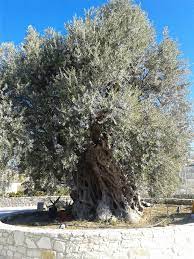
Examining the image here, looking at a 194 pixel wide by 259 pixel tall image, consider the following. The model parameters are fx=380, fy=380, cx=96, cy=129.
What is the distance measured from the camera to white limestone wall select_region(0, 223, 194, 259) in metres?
8.42

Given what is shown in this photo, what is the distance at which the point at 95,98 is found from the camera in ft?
37.9

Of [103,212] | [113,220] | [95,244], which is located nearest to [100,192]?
[103,212]

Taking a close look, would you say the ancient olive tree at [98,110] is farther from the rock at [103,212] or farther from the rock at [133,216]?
the rock at [133,216]

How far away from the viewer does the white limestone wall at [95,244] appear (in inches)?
332

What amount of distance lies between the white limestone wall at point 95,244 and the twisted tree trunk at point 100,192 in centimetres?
478

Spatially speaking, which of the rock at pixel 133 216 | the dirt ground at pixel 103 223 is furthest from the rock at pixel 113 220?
the rock at pixel 133 216

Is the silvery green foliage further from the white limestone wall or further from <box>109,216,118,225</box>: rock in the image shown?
the white limestone wall

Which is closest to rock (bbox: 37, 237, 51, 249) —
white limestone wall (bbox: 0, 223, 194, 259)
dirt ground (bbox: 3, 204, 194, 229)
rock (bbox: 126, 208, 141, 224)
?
white limestone wall (bbox: 0, 223, 194, 259)

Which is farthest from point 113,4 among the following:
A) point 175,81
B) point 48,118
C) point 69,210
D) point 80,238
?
point 80,238

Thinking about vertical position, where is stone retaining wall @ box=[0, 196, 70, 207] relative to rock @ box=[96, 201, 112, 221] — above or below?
above

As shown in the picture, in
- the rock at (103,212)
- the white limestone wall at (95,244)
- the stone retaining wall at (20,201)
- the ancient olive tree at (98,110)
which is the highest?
the ancient olive tree at (98,110)

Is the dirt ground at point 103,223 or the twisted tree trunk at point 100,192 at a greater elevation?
the twisted tree trunk at point 100,192

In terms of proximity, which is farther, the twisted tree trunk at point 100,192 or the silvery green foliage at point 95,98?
the twisted tree trunk at point 100,192

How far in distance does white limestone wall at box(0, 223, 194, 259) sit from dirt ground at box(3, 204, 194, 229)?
11.9ft
